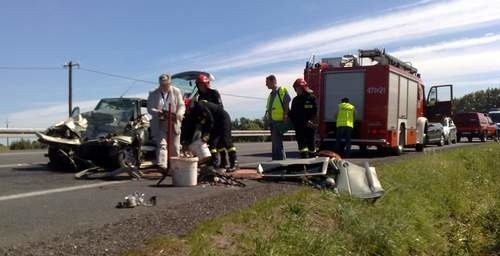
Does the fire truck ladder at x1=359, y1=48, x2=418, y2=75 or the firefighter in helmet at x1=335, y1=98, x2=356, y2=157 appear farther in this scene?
the fire truck ladder at x1=359, y1=48, x2=418, y2=75

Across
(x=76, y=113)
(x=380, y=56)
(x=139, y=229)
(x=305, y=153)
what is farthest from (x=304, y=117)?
(x=380, y=56)

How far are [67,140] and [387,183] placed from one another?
603 cm

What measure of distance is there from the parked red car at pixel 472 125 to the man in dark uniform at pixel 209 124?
92.7ft

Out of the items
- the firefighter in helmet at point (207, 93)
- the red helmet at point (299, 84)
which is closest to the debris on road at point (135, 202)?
the firefighter in helmet at point (207, 93)

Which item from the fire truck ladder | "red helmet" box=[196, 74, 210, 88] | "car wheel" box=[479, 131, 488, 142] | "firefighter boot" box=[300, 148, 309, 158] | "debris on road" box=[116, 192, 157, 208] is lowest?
"debris on road" box=[116, 192, 157, 208]

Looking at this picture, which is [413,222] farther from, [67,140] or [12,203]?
[67,140]

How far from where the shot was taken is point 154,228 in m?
Answer: 5.89

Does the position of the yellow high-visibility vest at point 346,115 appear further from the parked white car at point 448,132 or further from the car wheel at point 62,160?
the parked white car at point 448,132

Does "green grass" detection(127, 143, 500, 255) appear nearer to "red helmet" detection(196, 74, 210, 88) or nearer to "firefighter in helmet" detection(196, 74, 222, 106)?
"firefighter in helmet" detection(196, 74, 222, 106)

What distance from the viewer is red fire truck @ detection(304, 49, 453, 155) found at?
18.1 m

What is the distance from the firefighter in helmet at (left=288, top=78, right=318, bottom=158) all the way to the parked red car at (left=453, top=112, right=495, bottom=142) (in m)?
26.6

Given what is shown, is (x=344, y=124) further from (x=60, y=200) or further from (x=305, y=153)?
(x=60, y=200)

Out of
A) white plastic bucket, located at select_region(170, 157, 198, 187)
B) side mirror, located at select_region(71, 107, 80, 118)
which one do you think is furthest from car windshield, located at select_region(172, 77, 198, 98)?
white plastic bucket, located at select_region(170, 157, 198, 187)

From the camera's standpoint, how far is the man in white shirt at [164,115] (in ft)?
34.6
